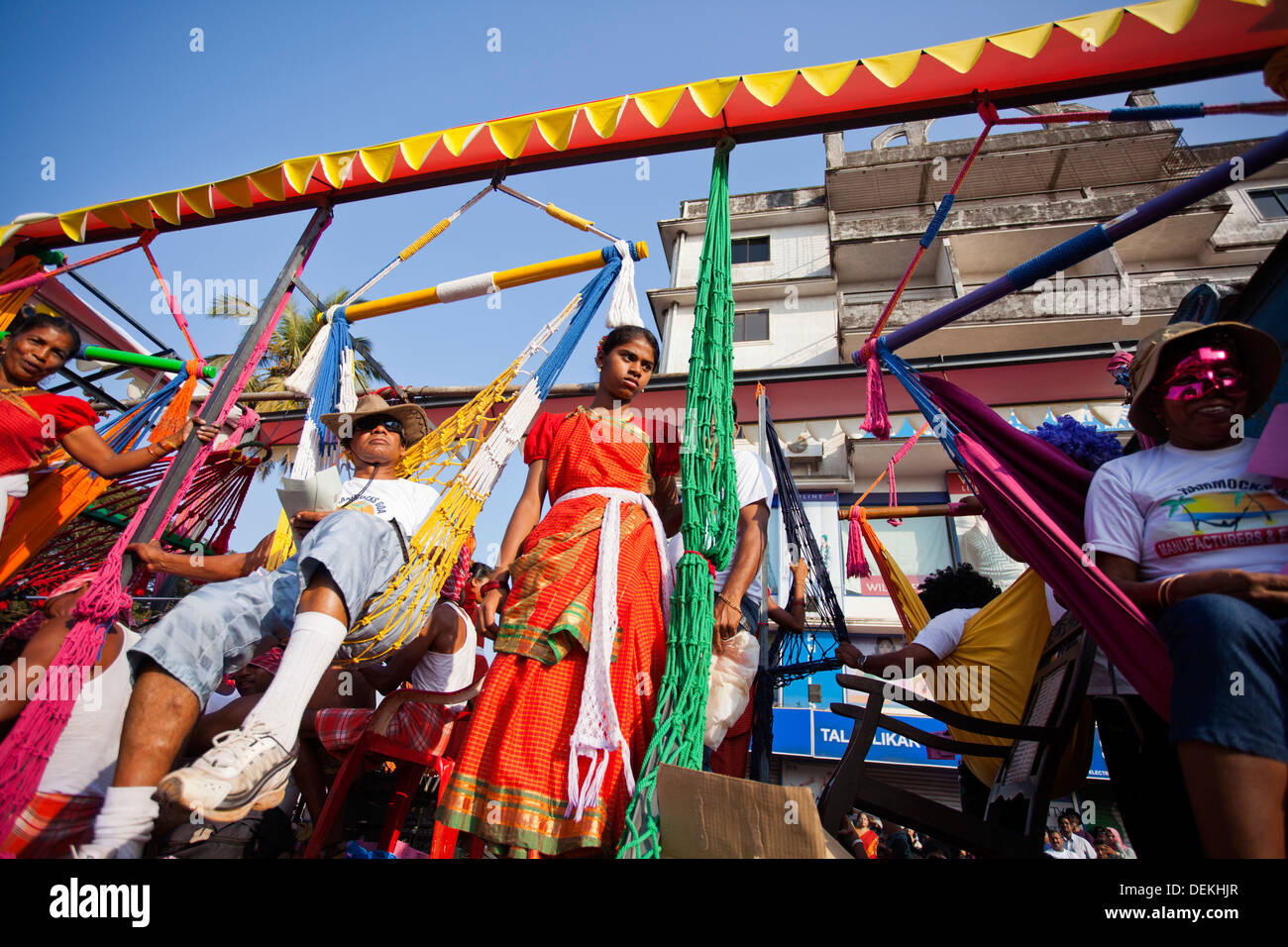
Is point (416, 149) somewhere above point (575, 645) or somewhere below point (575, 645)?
above

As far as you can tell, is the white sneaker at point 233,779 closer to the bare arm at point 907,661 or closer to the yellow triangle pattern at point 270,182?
the bare arm at point 907,661

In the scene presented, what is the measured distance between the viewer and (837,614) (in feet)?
13.3

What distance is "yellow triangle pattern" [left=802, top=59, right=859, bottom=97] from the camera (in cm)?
247

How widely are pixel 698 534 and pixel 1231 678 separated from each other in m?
1.12

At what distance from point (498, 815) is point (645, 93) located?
2.73 meters

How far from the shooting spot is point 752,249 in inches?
664

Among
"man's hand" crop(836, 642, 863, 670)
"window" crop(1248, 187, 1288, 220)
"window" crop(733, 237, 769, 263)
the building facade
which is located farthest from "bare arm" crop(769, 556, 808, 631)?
"window" crop(1248, 187, 1288, 220)

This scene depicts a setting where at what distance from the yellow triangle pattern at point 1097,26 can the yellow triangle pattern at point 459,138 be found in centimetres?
242

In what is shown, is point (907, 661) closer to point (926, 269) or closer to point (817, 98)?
point (817, 98)

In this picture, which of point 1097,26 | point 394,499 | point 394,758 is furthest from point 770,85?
point 394,758

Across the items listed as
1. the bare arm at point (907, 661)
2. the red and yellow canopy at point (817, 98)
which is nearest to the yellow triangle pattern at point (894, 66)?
the red and yellow canopy at point (817, 98)

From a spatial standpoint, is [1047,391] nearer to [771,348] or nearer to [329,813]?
[329,813]
